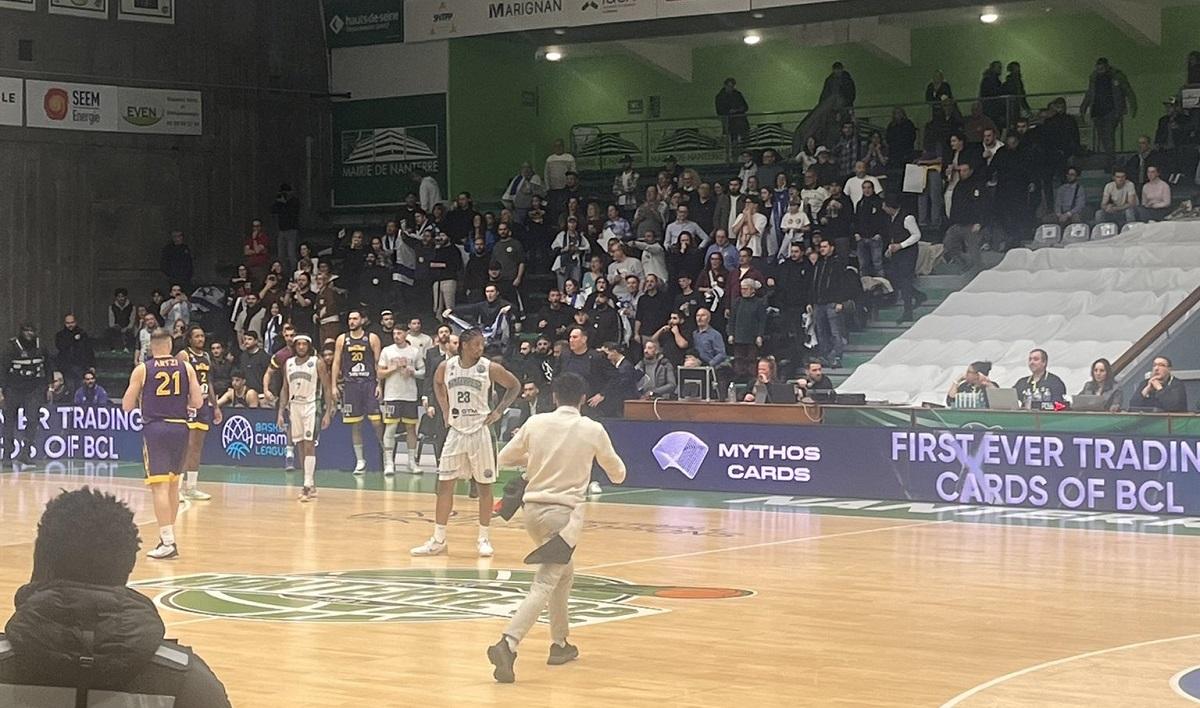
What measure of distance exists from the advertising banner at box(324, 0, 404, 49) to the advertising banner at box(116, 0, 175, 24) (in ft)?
10.1

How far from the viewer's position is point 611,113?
120 feet

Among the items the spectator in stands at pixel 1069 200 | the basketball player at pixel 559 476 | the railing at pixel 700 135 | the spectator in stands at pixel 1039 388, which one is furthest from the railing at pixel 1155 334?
the basketball player at pixel 559 476

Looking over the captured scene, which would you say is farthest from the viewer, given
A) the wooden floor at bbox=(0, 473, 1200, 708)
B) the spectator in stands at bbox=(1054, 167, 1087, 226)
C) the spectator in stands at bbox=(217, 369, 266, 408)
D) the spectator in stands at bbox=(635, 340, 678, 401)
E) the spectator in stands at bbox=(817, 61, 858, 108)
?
the spectator in stands at bbox=(817, 61, 858, 108)

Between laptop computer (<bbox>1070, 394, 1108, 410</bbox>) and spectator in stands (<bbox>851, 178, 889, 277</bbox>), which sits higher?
spectator in stands (<bbox>851, 178, 889, 277</bbox>)

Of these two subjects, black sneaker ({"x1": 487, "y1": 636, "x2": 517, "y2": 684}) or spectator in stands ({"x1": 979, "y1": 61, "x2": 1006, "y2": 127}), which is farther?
spectator in stands ({"x1": 979, "y1": 61, "x2": 1006, "y2": 127})

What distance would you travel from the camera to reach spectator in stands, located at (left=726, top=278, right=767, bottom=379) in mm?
24219

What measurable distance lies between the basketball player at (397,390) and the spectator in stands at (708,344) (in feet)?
12.8

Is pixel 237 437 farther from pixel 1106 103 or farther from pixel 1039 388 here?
pixel 1106 103

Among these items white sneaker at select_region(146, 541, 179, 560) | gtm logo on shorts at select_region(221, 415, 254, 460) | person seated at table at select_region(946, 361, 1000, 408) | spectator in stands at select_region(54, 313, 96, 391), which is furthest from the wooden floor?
spectator in stands at select_region(54, 313, 96, 391)

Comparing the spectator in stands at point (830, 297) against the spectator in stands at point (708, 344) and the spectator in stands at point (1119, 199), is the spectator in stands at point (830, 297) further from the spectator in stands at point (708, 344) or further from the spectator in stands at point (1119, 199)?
the spectator in stands at point (1119, 199)

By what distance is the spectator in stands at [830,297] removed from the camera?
25250mm

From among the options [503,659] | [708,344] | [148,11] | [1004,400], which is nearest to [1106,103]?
[708,344]

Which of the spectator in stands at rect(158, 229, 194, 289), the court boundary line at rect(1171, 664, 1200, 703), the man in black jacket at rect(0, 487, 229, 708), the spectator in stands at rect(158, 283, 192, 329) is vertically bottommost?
the court boundary line at rect(1171, 664, 1200, 703)

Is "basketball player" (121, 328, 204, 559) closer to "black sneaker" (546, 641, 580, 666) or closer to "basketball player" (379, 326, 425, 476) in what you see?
"black sneaker" (546, 641, 580, 666)
